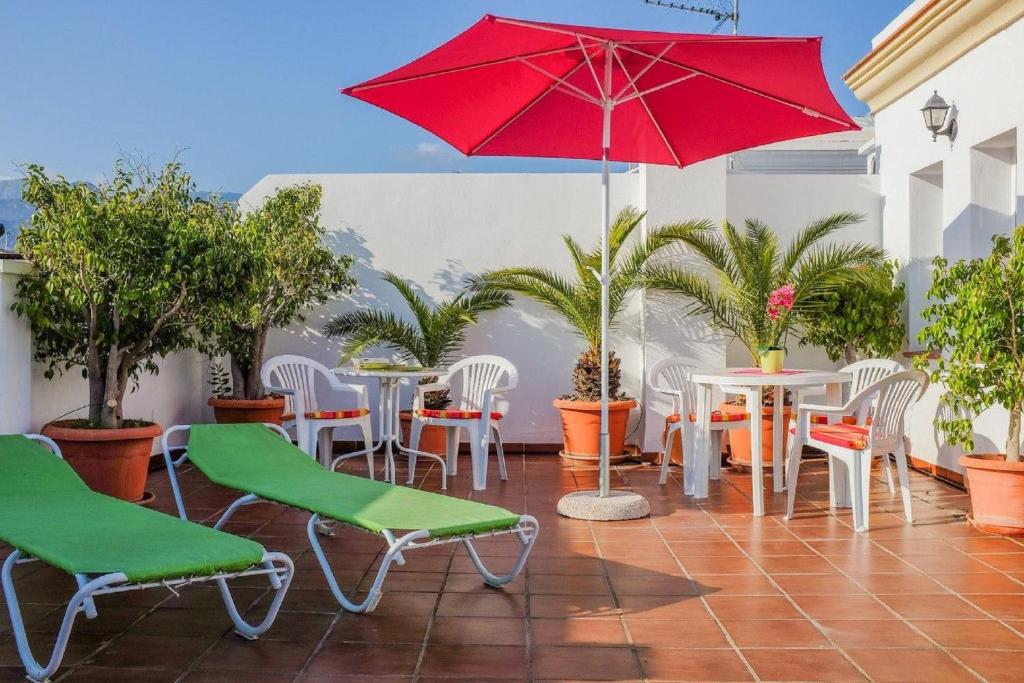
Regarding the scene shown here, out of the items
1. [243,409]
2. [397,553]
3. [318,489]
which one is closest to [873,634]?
[397,553]

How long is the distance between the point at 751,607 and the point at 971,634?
2.74 ft

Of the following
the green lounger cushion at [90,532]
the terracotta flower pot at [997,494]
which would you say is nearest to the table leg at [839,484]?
the terracotta flower pot at [997,494]

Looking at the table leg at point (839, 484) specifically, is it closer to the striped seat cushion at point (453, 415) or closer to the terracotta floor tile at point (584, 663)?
the striped seat cushion at point (453, 415)

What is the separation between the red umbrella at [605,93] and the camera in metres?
5.31

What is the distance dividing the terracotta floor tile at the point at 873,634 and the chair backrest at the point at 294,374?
494 cm

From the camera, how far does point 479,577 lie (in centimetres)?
468

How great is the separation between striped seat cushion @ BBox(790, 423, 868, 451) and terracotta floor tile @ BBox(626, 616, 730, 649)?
2352 mm

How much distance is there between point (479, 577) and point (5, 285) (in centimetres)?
360

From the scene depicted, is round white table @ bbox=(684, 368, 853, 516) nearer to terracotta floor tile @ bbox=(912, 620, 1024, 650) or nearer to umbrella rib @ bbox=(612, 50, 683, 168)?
umbrella rib @ bbox=(612, 50, 683, 168)

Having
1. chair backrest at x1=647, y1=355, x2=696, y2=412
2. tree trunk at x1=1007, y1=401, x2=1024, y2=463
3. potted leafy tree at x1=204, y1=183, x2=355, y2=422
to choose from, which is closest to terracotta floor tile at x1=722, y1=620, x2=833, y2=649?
tree trunk at x1=1007, y1=401, x2=1024, y2=463

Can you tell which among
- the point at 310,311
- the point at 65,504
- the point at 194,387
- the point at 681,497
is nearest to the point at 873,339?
the point at 681,497

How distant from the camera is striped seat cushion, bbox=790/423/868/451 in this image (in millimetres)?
5977

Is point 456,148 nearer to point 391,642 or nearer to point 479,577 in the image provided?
point 479,577

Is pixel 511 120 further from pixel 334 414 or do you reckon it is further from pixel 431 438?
pixel 431 438
